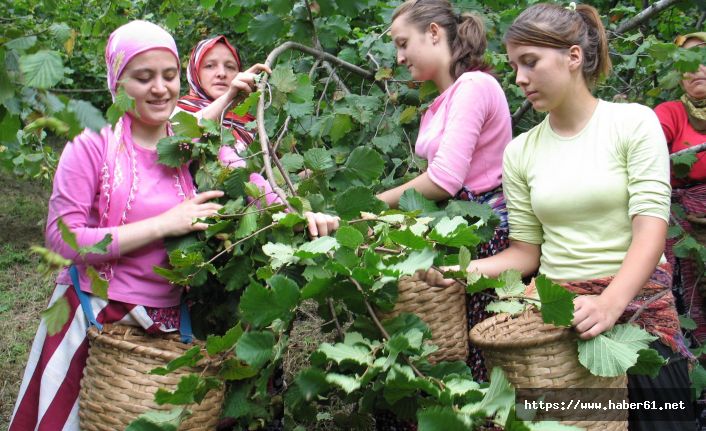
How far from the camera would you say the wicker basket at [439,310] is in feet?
5.94

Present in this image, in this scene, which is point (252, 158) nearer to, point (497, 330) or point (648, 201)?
point (497, 330)

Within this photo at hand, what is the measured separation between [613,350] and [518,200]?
0.61 meters

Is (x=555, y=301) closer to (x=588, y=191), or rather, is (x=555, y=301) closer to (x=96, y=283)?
(x=588, y=191)

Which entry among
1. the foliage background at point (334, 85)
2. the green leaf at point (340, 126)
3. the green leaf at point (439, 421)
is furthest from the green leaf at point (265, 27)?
the green leaf at point (439, 421)

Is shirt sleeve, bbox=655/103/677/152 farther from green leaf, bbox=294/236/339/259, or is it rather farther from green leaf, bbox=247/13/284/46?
green leaf, bbox=294/236/339/259

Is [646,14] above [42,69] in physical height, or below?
below

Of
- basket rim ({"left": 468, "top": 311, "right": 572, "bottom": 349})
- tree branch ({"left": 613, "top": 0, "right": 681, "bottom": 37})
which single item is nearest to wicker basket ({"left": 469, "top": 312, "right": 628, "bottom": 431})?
basket rim ({"left": 468, "top": 311, "right": 572, "bottom": 349})

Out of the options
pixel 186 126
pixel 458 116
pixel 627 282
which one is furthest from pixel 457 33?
pixel 627 282

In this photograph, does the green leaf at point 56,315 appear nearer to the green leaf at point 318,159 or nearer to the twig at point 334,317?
the twig at point 334,317

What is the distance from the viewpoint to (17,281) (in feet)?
17.9

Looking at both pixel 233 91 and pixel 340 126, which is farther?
pixel 340 126

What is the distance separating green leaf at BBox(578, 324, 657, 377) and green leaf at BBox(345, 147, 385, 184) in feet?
2.38

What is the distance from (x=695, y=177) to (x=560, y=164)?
1396mm

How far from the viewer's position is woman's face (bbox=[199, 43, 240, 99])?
3.15 meters
